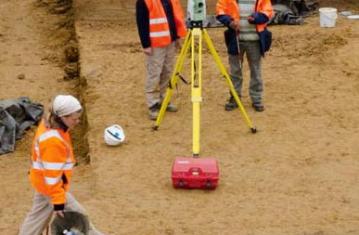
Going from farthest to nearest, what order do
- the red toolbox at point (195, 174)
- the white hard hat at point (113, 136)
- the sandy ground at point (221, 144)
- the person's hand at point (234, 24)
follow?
1. the person's hand at point (234, 24)
2. the white hard hat at point (113, 136)
3. the red toolbox at point (195, 174)
4. the sandy ground at point (221, 144)

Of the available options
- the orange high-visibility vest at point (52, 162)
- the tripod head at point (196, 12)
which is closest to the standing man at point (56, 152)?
the orange high-visibility vest at point (52, 162)

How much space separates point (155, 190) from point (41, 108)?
292cm

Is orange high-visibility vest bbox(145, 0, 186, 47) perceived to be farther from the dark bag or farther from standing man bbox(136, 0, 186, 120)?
the dark bag

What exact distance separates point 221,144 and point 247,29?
1333 mm

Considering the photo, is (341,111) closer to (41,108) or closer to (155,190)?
(155,190)

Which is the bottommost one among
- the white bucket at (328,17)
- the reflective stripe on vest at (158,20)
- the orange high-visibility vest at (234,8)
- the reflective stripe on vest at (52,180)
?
the white bucket at (328,17)

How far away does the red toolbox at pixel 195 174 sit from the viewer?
27.5 feet

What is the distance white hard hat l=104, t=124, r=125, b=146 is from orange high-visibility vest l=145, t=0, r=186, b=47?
1.05 metres

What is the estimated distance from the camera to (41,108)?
10.9 m

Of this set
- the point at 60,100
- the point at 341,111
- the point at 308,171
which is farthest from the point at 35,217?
the point at 341,111

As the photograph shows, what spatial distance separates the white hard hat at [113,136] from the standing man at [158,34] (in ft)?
2.57

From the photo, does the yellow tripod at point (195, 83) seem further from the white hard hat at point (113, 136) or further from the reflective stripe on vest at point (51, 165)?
the reflective stripe on vest at point (51, 165)

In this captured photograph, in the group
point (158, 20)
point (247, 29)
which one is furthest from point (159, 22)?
point (247, 29)

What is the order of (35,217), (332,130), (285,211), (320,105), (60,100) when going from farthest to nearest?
1. (320,105)
2. (332,130)
3. (285,211)
4. (35,217)
5. (60,100)
